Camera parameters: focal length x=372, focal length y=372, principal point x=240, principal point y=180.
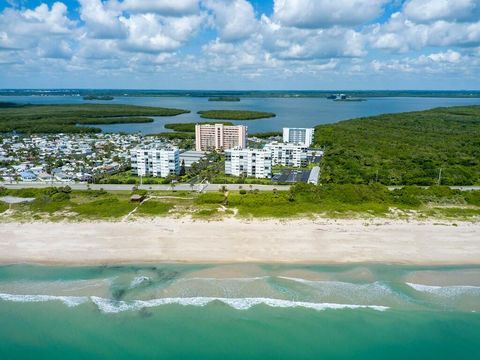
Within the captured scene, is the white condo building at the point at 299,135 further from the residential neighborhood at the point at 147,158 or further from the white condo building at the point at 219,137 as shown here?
the white condo building at the point at 219,137

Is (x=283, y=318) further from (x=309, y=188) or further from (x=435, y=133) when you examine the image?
(x=435, y=133)

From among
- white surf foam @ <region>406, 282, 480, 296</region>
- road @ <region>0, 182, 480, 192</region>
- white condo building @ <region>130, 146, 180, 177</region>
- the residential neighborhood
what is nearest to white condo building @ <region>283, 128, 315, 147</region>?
the residential neighborhood

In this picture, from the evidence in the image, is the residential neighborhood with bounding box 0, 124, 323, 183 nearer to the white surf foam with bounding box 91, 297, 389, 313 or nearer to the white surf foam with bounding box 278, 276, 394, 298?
the white surf foam with bounding box 278, 276, 394, 298

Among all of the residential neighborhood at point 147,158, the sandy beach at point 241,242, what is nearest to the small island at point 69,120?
the residential neighborhood at point 147,158

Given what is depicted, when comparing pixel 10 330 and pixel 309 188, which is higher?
pixel 309 188

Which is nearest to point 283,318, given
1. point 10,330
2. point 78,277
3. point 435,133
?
point 78,277

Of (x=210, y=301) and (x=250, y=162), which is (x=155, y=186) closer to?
(x=250, y=162)
